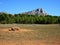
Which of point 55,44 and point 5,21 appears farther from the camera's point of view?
point 5,21

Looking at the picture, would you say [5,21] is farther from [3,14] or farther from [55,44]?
[55,44]

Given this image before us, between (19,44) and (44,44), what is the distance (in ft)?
6.86

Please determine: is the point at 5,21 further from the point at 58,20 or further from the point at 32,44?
the point at 32,44

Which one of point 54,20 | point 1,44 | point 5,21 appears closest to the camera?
point 1,44

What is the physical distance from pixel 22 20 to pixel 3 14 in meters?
11.5

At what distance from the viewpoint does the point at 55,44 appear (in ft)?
56.4

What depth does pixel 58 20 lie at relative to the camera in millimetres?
108500

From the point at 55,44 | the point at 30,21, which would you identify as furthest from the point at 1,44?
the point at 30,21

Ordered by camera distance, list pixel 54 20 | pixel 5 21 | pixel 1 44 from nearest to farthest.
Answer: pixel 1 44
pixel 5 21
pixel 54 20

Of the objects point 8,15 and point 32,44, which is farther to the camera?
point 8,15

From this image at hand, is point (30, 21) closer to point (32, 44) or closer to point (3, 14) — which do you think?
point (3, 14)

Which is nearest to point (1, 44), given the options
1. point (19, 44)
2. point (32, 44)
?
point (19, 44)

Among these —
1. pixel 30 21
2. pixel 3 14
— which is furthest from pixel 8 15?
pixel 30 21

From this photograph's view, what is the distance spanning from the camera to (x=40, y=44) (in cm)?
1734
